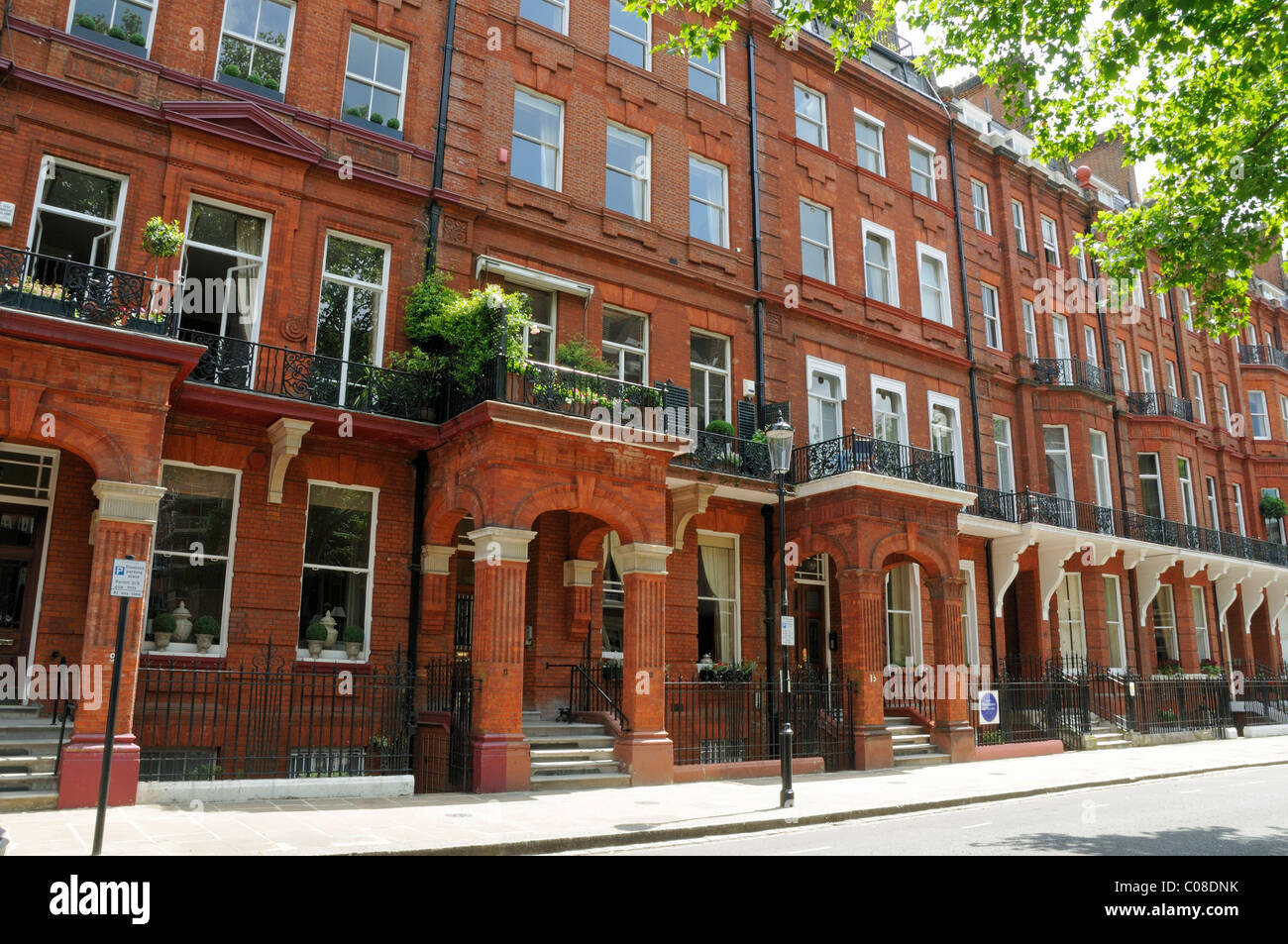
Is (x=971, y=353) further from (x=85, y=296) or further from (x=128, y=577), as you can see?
(x=128, y=577)

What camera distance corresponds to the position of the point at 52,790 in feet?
33.8

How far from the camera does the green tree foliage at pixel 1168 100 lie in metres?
13.8

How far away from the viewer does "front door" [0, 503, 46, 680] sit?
480 inches

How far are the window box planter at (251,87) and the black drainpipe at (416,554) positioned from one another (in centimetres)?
629

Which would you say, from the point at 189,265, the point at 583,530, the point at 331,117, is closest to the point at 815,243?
the point at 583,530

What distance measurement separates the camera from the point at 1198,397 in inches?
1334

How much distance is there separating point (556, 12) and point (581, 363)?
8.38 meters

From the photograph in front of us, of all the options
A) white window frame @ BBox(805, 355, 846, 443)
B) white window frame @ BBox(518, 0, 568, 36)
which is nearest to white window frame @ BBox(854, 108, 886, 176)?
white window frame @ BBox(805, 355, 846, 443)

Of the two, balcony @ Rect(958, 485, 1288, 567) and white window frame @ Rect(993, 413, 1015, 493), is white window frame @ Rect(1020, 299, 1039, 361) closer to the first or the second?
white window frame @ Rect(993, 413, 1015, 493)

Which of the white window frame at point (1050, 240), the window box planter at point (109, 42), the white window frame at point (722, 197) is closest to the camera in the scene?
the window box planter at point (109, 42)

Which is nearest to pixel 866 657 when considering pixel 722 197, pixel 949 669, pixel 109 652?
pixel 949 669

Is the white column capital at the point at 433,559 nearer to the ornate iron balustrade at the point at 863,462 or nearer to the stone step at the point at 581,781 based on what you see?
the stone step at the point at 581,781

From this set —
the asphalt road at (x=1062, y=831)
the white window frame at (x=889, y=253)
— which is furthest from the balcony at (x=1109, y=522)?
the asphalt road at (x=1062, y=831)

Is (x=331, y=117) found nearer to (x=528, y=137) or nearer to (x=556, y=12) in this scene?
(x=528, y=137)
